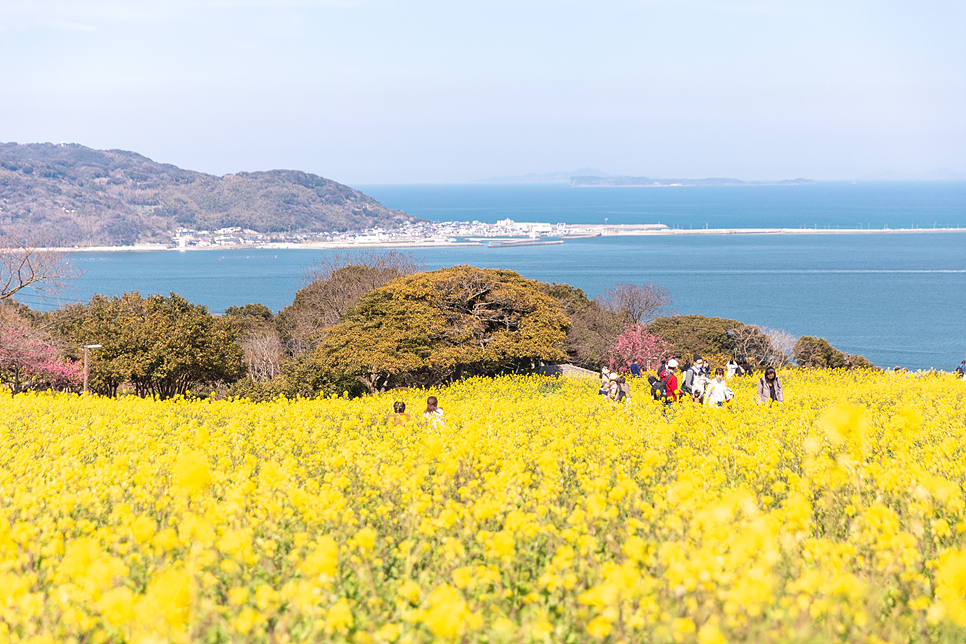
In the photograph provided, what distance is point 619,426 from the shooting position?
9859 mm

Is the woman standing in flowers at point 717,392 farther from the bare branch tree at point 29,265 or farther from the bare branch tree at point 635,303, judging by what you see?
the bare branch tree at point 635,303

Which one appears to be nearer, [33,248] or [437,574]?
[437,574]

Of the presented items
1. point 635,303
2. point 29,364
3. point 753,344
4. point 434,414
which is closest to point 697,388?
point 434,414

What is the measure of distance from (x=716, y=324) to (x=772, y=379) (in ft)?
119

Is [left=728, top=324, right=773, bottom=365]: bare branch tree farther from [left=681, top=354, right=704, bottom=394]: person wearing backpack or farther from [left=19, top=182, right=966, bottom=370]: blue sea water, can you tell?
[left=681, top=354, right=704, bottom=394]: person wearing backpack

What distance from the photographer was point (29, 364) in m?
26.1

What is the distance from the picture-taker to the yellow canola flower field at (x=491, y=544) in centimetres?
368

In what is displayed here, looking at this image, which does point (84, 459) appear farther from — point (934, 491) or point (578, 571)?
point (934, 491)

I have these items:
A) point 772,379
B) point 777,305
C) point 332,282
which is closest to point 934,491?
point 772,379

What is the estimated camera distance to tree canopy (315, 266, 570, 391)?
94.6 feet

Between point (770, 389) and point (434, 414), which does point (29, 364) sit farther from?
point (770, 389)

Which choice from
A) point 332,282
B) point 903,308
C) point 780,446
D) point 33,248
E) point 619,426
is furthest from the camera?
point 903,308

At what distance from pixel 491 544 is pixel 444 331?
2547 centimetres

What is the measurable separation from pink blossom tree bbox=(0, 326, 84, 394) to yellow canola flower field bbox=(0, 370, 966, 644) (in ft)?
66.0
